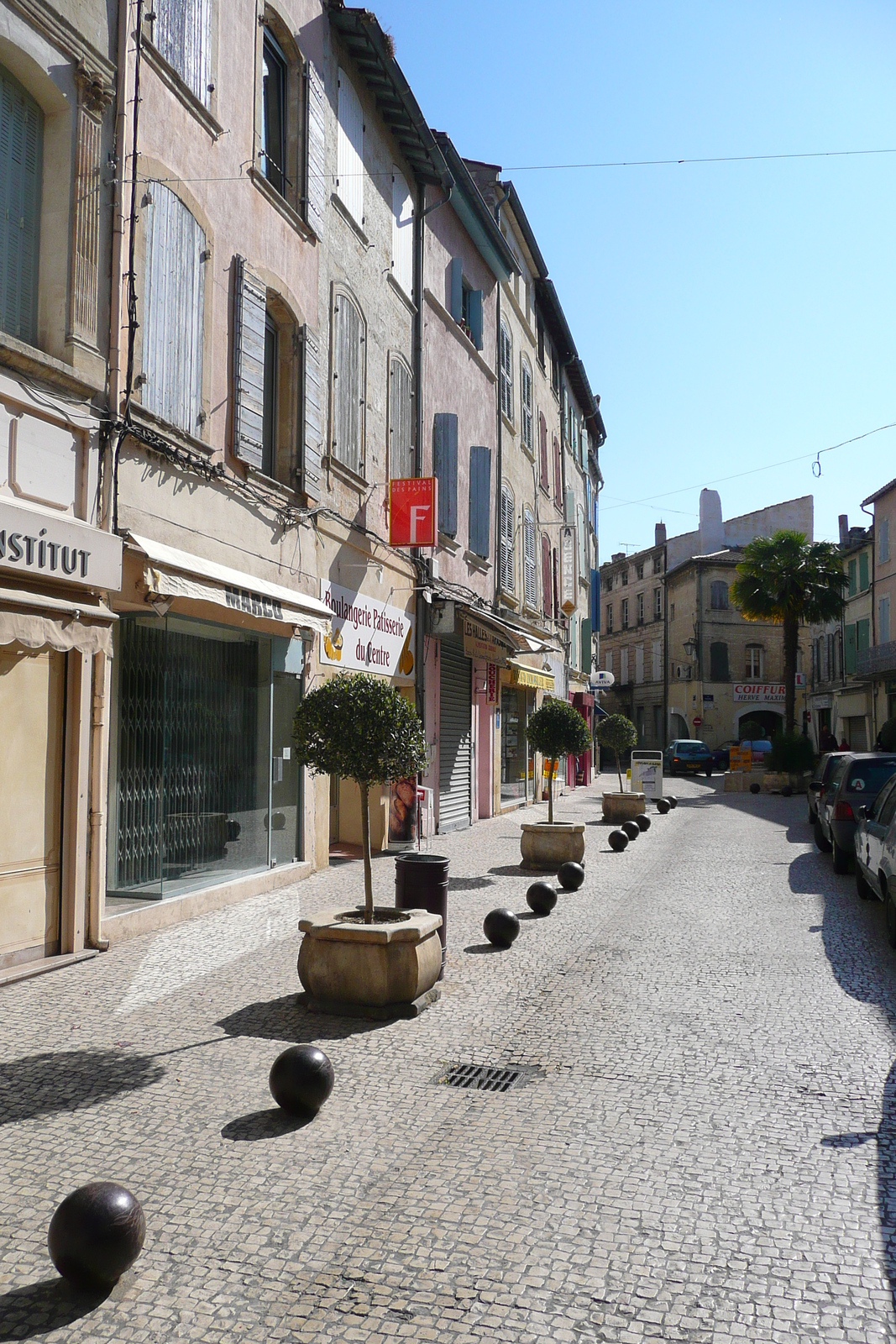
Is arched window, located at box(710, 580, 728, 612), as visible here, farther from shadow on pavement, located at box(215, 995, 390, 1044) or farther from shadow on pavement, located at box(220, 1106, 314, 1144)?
shadow on pavement, located at box(220, 1106, 314, 1144)

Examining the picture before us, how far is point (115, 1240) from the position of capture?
10.5 feet

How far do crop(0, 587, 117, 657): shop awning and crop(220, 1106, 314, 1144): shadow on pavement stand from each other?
3.31 m

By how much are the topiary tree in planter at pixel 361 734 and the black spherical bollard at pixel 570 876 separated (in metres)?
4.99

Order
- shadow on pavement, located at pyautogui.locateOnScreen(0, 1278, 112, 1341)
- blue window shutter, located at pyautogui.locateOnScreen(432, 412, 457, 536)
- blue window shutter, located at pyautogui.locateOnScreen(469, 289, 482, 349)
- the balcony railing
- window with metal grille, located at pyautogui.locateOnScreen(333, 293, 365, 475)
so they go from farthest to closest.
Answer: the balcony railing → blue window shutter, located at pyautogui.locateOnScreen(469, 289, 482, 349) → blue window shutter, located at pyautogui.locateOnScreen(432, 412, 457, 536) → window with metal grille, located at pyautogui.locateOnScreen(333, 293, 365, 475) → shadow on pavement, located at pyautogui.locateOnScreen(0, 1278, 112, 1341)

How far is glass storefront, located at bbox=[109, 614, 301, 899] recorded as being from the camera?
9.04 meters

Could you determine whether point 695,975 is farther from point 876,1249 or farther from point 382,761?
point 876,1249

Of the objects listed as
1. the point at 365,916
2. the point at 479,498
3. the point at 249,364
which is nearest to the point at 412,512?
the point at 249,364

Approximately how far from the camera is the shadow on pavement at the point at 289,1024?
236 inches

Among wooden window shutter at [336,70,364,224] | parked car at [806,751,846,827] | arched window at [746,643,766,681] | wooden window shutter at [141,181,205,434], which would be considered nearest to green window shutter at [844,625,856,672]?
arched window at [746,643,766,681]

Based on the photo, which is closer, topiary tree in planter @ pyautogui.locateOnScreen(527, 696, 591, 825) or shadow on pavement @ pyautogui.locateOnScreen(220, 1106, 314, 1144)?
shadow on pavement @ pyautogui.locateOnScreen(220, 1106, 314, 1144)

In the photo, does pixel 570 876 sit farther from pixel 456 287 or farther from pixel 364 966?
pixel 456 287

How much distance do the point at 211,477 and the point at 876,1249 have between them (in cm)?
827

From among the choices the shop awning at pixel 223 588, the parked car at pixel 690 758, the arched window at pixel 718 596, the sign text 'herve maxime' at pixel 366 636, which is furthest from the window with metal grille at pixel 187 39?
the arched window at pixel 718 596

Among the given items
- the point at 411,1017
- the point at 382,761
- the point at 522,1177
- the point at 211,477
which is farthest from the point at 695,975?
the point at 211,477
